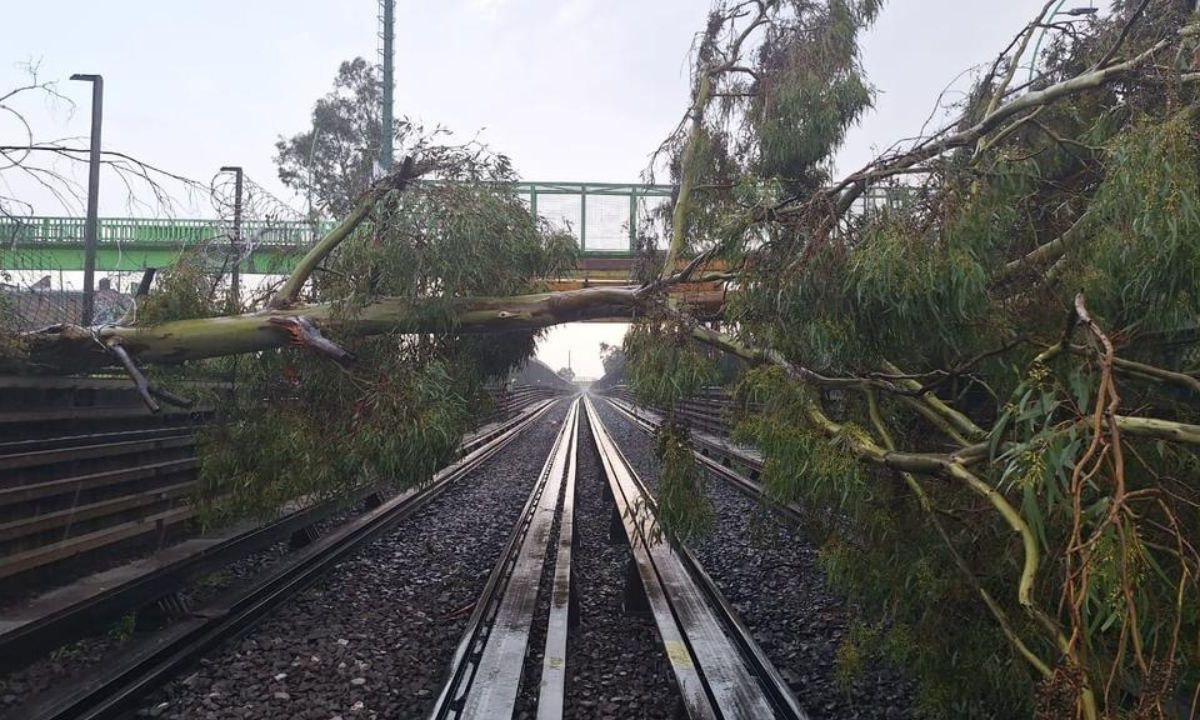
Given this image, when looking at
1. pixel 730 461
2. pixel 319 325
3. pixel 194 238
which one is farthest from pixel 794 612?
pixel 730 461

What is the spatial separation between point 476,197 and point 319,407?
190 cm

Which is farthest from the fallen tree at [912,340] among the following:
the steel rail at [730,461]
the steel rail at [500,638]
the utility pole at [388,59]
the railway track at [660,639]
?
the utility pole at [388,59]

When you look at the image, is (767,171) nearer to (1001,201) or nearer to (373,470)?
(1001,201)

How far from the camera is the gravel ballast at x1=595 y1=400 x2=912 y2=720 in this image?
15.1ft

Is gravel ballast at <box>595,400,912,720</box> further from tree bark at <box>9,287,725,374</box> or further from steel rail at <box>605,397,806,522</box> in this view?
tree bark at <box>9,287,725,374</box>

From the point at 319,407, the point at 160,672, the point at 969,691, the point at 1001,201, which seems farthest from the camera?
the point at 319,407

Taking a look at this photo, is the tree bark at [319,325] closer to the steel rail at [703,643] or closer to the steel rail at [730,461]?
the steel rail at [703,643]

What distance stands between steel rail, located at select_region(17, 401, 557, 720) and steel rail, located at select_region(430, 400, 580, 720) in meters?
1.14

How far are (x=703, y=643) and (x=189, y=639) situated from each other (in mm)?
3286

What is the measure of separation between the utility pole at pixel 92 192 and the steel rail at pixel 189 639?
2568mm

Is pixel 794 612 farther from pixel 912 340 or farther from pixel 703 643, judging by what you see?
pixel 912 340

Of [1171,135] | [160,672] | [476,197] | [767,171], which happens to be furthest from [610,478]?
[1171,135]

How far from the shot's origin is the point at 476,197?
5.73 m

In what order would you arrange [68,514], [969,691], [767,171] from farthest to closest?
[767,171] < [68,514] < [969,691]
